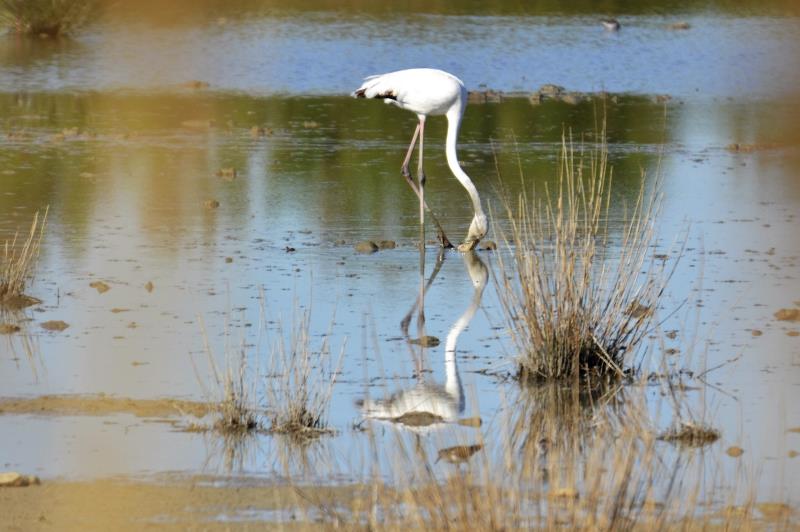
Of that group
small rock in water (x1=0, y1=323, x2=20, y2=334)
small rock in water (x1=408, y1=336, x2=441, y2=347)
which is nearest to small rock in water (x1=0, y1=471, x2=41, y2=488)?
small rock in water (x1=0, y1=323, x2=20, y2=334)

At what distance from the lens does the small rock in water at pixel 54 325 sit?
9461 mm

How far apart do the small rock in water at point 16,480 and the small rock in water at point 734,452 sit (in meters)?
3.04

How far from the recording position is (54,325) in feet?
31.2

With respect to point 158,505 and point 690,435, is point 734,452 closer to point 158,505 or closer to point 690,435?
point 690,435

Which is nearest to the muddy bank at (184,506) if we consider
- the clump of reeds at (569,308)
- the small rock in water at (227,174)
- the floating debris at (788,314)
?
the clump of reeds at (569,308)

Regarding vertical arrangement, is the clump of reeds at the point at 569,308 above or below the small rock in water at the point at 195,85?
below

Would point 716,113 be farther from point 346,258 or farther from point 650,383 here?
point 650,383

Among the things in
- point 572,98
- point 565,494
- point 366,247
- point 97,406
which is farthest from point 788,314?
point 572,98

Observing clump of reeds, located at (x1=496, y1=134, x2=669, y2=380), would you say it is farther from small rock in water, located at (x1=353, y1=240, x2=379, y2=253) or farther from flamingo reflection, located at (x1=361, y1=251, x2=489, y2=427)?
small rock in water, located at (x1=353, y1=240, x2=379, y2=253)

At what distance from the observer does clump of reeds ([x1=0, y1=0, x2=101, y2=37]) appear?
30625 mm

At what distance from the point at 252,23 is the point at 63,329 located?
78.9 feet

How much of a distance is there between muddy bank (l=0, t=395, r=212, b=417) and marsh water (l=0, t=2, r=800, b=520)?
0.09 metres

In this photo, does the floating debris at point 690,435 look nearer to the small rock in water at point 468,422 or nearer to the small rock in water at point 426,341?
the small rock in water at point 468,422

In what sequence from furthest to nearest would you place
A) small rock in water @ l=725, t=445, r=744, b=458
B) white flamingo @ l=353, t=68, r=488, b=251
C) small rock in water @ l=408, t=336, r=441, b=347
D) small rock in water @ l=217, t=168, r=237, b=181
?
small rock in water @ l=217, t=168, r=237, b=181 → white flamingo @ l=353, t=68, r=488, b=251 → small rock in water @ l=408, t=336, r=441, b=347 → small rock in water @ l=725, t=445, r=744, b=458
